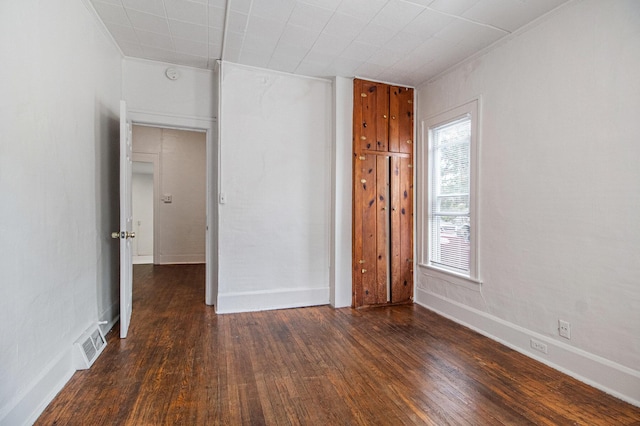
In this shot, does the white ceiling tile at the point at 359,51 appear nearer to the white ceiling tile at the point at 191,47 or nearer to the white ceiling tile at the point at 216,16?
the white ceiling tile at the point at 216,16

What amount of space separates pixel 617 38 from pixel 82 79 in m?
3.66

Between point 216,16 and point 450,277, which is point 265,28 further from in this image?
point 450,277

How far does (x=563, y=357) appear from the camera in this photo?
7.66ft

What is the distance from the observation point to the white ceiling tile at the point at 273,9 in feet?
7.80

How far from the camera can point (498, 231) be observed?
9.51 ft

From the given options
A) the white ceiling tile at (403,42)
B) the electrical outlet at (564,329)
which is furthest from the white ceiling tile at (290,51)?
the electrical outlet at (564,329)

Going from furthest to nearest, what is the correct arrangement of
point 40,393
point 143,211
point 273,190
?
point 143,211 < point 273,190 < point 40,393

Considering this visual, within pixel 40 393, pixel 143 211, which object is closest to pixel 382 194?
pixel 40 393

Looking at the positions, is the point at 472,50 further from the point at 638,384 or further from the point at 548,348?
the point at 638,384

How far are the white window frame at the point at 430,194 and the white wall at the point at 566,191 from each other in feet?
0.29

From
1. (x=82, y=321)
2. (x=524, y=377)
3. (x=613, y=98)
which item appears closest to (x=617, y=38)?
(x=613, y=98)

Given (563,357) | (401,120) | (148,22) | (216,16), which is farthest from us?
(401,120)

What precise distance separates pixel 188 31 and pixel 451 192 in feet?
9.79

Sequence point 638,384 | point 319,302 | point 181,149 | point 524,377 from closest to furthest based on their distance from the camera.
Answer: point 638,384 < point 524,377 < point 319,302 < point 181,149
